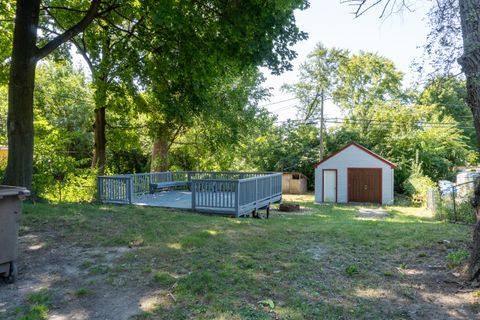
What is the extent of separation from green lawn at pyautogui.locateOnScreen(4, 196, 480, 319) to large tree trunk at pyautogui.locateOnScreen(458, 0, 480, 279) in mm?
408

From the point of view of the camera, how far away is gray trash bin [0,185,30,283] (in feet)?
13.0

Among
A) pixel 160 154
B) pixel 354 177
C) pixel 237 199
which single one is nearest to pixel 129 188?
pixel 237 199

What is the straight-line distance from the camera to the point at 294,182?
26266 mm

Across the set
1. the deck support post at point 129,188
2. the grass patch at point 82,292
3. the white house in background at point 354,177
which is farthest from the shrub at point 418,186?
the grass patch at point 82,292

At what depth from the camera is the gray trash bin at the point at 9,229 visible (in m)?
3.95

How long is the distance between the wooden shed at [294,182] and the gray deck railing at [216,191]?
12180mm

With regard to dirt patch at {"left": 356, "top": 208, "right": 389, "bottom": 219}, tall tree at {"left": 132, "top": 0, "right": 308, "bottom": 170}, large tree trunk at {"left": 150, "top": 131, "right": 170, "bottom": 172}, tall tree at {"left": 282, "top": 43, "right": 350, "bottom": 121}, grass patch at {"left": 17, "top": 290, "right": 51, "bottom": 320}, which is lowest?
dirt patch at {"left": 356, "top": 208, "right": 389, "bottom": 219}

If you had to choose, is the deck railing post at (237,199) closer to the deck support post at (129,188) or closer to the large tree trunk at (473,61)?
the deck support post at (129,188)

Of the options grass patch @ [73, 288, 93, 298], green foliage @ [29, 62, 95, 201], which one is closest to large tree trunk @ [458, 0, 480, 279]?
grass patch @ [73, 288, 93, 298]

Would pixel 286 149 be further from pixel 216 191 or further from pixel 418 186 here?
pixel 216 191

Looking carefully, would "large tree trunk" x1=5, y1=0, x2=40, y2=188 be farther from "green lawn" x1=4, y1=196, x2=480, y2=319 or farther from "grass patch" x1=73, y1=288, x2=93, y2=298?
"grass patch" x1=73, y1=288, x2=93, y2=298

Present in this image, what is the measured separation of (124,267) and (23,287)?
112cm

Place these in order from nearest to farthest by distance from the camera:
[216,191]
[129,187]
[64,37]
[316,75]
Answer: [64,37] → [216,191] → [129,187] → [316,75]

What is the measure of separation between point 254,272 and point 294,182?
22106 mm
